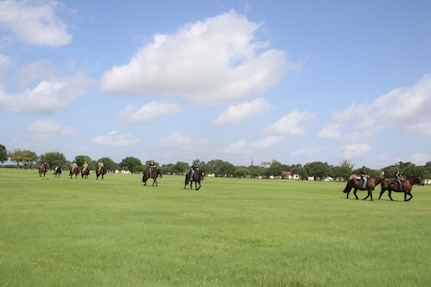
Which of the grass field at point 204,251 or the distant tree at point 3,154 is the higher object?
the distant tree at point 3,154

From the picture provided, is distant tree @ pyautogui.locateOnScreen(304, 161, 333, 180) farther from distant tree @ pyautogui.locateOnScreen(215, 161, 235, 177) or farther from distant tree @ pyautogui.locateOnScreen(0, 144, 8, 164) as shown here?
distant tree @ pyautogui.locateOnScreen(0, 144, 8, 164)

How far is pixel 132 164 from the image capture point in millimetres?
182750

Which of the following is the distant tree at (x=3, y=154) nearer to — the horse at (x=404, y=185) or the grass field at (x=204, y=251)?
the horse at (x=404, y=185)

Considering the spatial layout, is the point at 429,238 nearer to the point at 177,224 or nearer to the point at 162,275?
the point at 177,224

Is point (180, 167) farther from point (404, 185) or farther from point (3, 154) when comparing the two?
point (404, 185)

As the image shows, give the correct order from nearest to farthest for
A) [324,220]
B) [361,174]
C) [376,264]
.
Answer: [376,264] → [324,220] → [361,174]

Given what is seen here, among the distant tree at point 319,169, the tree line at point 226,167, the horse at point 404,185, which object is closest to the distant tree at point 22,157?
the tree line at point 226,167

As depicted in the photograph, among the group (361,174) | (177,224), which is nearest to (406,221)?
(177,224)

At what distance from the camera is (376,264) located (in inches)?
346

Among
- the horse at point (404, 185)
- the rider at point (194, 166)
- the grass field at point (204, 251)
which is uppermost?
the rider at point (194, 166)

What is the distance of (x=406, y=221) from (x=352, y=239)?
20.0ft

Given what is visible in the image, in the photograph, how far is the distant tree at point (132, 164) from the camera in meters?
181

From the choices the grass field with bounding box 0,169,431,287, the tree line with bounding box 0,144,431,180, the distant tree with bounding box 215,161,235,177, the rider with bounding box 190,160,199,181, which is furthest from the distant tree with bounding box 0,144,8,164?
the grass field with bounding box 0,169,431,287

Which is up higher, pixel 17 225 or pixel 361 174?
pixel 361 174
